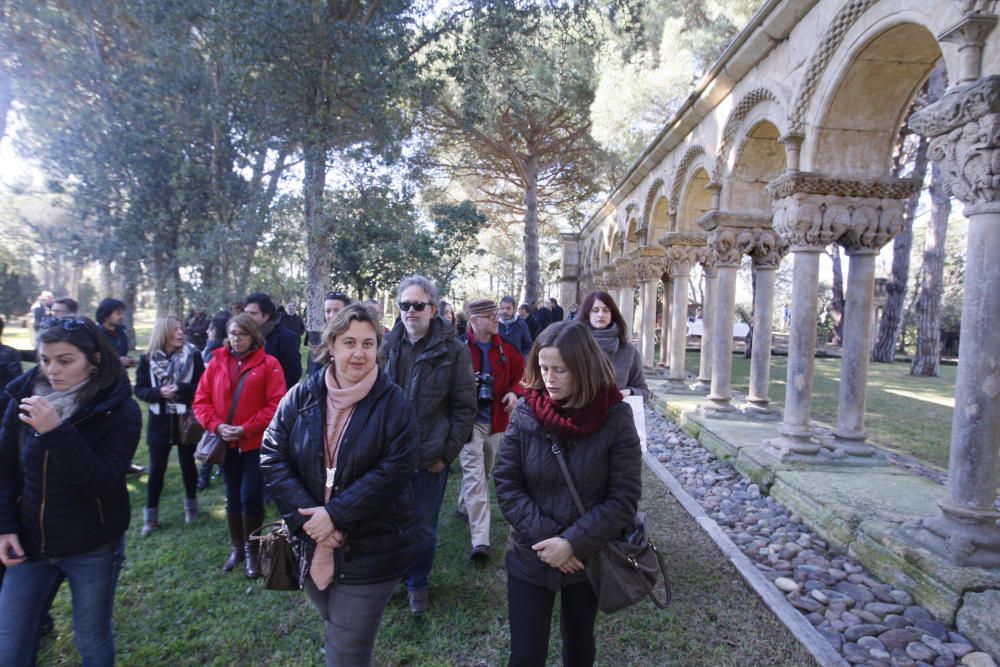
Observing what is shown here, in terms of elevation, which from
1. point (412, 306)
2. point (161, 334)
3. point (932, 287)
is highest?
point (932, 287)

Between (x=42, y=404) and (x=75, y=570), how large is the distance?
688 millimetres

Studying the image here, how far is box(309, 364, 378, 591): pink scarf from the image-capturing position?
6.58 feet

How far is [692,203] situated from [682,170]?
0.64 m

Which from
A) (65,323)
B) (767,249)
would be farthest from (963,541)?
(767,249)

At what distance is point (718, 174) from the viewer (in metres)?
8.02

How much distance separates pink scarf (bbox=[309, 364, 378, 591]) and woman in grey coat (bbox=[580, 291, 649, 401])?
223 cm

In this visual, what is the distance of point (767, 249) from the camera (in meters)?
7.99

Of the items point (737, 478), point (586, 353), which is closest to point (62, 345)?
point (586, 353)

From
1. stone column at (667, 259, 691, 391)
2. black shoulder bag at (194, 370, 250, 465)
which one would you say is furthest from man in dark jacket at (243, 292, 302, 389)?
stone column at (667, 259, 691, 391)

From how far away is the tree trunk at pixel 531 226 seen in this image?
20875 millimetres

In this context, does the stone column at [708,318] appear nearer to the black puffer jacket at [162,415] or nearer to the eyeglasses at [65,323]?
the black puffer jacket at [162,415]

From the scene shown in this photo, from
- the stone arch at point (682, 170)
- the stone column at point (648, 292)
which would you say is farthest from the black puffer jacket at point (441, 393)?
the stone column at point (648, 292)

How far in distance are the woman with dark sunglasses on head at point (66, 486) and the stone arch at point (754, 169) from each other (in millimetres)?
7302

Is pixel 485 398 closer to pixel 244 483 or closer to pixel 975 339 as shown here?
pixel 244 483
